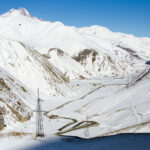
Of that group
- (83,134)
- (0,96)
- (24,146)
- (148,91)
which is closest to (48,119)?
(0,96)

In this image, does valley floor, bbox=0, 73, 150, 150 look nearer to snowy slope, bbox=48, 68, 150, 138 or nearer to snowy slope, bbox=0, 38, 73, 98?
snowy slope, bbox=48, 68, 150, 138

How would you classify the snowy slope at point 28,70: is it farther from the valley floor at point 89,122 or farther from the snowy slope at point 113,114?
the snowy slope at point 113,114

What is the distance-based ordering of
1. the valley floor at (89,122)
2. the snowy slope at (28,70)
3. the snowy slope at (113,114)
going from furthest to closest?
1. the snowy slope at (28,70)
2. the snowy slope at (113,114)
3. the valley floor at (89,122)

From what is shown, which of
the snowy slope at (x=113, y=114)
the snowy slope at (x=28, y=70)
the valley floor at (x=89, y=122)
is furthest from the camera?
the snowy slope at (x=28, y=70)

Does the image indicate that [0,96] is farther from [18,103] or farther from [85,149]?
[85,149]

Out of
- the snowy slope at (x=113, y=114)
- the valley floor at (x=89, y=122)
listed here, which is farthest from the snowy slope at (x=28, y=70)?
the snowy slope at (x=113, y=114)

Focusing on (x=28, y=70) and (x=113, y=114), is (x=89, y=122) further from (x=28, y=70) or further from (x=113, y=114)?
(x=28, y=70)

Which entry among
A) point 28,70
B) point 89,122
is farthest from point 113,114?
point 28,70

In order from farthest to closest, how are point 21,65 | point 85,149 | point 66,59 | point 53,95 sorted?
point 66,59 < point 21,65 < point 53,95 < point 85,149

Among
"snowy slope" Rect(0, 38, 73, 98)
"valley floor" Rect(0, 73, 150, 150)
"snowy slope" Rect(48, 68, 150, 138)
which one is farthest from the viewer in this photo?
"snowy slope" Rect(0, 38, 73, 98)

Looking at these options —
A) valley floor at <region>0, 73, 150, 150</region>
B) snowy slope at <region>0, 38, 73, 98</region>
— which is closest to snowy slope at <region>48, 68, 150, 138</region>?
valley floor at <region>0, 73, 150, 150</region>

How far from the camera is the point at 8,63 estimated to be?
91.9m

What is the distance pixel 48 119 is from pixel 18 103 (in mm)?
7032

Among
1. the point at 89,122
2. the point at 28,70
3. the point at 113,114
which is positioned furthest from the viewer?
the point at 28,70
